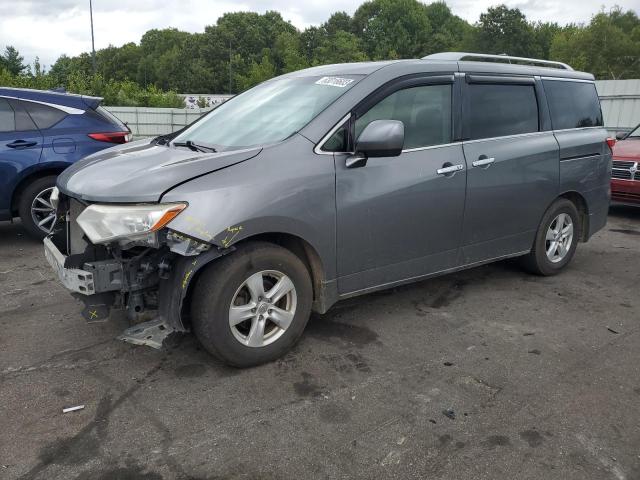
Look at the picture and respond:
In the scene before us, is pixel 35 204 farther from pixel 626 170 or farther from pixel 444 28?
pixel 444 28

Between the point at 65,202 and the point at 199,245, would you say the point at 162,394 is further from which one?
the point at 65,202

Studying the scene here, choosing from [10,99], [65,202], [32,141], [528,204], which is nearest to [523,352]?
[528,204]

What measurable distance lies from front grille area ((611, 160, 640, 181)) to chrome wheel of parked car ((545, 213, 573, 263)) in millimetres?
3230

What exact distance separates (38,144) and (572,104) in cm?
543

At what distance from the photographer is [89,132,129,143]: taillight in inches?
251

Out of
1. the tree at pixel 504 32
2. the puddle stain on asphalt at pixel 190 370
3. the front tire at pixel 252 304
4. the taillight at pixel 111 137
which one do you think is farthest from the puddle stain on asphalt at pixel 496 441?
the tree at pixel 504 32

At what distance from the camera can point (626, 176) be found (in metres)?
8.04

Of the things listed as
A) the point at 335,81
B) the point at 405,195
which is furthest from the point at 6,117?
the point at 405,195

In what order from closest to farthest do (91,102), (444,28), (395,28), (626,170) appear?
(91,102) < (626,170) < (395,28) < (444,28)

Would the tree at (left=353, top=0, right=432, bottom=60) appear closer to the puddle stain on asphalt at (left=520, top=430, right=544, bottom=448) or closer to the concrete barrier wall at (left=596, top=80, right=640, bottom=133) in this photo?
the concrete barrier wall at (left=596, top=80, right=640, bottom=133)

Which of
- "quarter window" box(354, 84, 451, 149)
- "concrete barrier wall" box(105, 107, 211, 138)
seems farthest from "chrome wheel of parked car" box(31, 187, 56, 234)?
"concrete barrier wall" box(105, 107, 211, 138)

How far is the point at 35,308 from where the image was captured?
4.41m

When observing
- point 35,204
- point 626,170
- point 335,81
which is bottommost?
point 35,204

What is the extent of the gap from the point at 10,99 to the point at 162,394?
178 inches
